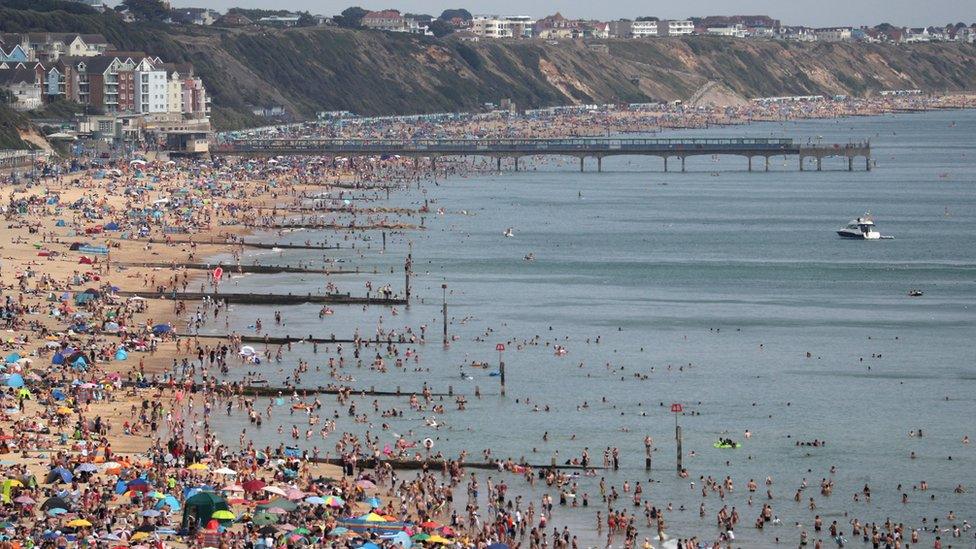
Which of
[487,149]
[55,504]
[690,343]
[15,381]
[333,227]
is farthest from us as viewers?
[487,149]

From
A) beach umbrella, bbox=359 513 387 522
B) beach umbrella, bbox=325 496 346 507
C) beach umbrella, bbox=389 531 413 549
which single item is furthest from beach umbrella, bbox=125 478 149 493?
beach umbrella, bbox=389 531 413 549

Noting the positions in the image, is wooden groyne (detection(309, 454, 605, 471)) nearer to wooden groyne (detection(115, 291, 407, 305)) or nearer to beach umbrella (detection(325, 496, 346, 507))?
beach umbrella (detection(325, 496, 346, 507))

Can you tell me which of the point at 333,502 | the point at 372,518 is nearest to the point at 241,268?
the point at 333,502

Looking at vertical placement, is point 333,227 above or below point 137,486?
above

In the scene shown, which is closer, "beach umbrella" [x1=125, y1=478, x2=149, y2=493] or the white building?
"beach umbrella" [x1=125, y1=478, x2=149, y2=493]

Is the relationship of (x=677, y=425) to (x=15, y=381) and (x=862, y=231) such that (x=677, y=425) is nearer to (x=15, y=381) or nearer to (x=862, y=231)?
(x=15, y=381)

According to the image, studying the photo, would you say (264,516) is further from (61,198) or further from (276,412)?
(61,198)
